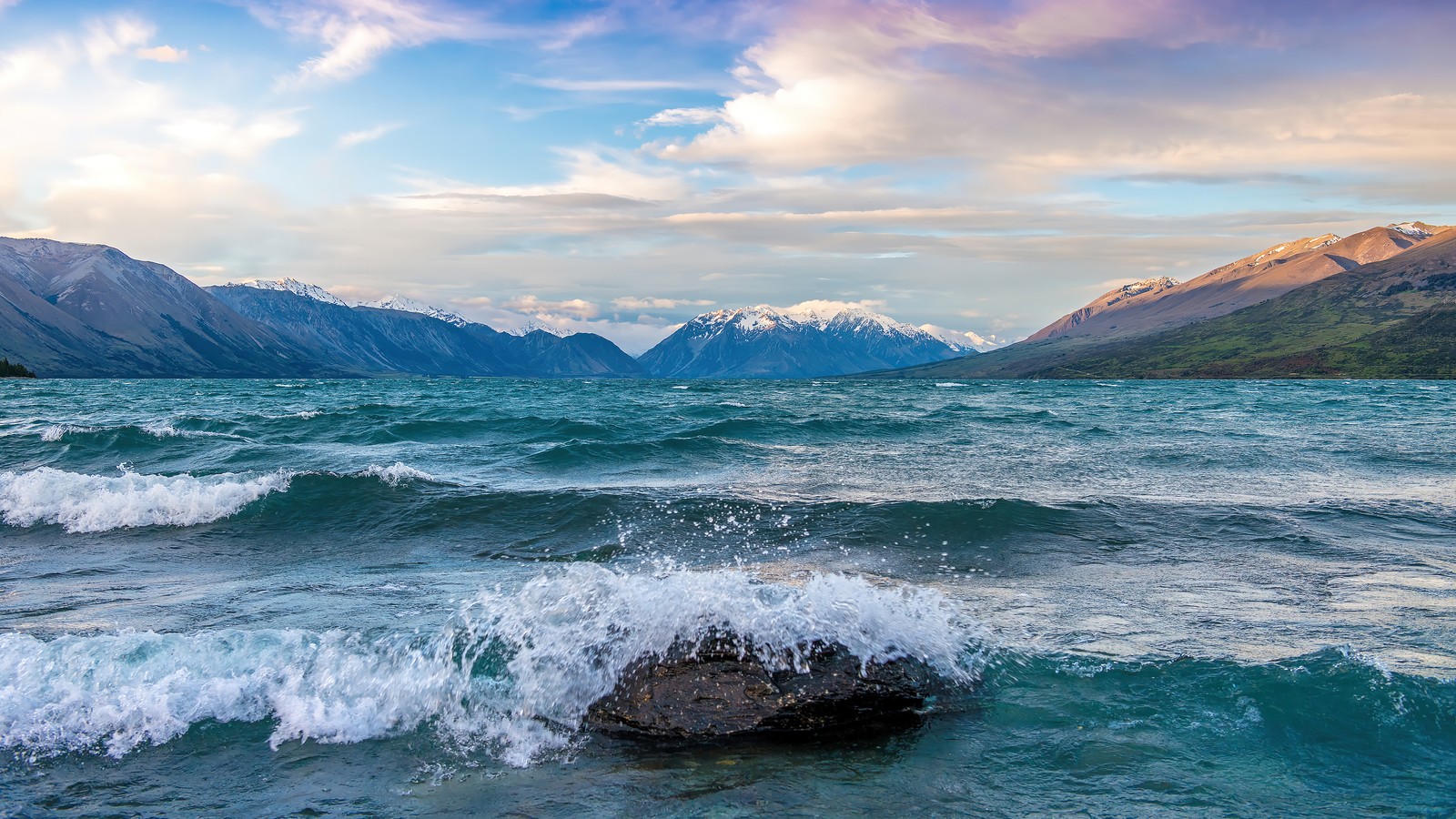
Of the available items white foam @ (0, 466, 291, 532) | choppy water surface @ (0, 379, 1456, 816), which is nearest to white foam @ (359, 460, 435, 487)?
choppy water surface @ (0, 379, 1456, 816)

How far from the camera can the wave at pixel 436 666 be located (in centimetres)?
831

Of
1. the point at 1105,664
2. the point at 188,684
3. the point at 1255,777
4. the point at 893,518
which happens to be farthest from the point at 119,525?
the point at 1255,777

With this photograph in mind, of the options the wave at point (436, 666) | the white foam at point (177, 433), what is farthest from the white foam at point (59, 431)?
the wave at point (436, 666)

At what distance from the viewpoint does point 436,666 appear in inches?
372

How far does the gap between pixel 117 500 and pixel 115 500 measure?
2.8 inches

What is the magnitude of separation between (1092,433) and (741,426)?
17749mm

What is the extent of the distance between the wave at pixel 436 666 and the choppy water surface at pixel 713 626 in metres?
0.04

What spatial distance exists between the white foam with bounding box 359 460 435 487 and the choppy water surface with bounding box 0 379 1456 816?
139 mm

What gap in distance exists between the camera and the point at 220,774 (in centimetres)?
741

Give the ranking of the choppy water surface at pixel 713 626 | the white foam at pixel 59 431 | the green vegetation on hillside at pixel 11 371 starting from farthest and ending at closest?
the green vegetation on hillside at pixel 11 371 < the white foam at pixel 59 431 < the choppy water surface at pixel 713 626

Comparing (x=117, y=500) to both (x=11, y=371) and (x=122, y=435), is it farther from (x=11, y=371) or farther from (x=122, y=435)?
(x=11, y=371)

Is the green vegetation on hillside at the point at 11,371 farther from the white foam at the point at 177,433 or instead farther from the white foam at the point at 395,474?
the white foam at the point at 395,474

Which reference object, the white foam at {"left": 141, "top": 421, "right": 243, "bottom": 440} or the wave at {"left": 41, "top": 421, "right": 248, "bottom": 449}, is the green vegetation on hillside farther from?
the white foam at {"left": 141, "top": 421, "right": 243, "bottom": 440}

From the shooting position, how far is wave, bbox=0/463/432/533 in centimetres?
1948
